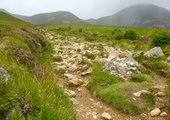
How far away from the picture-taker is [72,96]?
8.20 m

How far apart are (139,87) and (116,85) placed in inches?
39.6

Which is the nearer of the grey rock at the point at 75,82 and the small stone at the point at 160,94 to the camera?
the small stone at the point at 160,94

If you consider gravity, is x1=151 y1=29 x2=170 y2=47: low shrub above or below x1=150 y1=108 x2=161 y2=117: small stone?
above

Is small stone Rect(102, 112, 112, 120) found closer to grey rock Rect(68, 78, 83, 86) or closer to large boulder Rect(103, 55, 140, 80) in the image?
grey rock Rect(68, 78, 83, 86)

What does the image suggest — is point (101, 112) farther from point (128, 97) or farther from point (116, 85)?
point (116, 85)

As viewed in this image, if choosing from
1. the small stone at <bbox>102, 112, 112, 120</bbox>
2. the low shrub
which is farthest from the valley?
the low shrub

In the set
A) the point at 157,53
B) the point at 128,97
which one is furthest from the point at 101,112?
the point at 157,53

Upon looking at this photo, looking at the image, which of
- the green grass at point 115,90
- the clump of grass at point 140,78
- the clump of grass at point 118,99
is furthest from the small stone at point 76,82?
the clump of grass at point 140,78

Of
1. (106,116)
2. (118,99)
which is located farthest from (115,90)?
(106,116)

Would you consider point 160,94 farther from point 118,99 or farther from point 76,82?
point 76,82

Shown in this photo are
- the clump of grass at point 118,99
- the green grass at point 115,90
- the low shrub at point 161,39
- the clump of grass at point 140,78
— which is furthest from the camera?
the low shrub at point 161,39

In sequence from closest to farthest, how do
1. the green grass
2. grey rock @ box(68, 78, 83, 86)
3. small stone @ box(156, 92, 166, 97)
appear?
the green grass, small stone @ box(156, 92, 166, 97), grey rock @ box(68, 78, 83, 86)

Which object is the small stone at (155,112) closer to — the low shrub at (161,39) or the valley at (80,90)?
the valley at (80,90)

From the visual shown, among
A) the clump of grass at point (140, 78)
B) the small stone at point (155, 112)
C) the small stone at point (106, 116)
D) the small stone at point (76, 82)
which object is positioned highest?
the clump of grass at point (140, 78)
